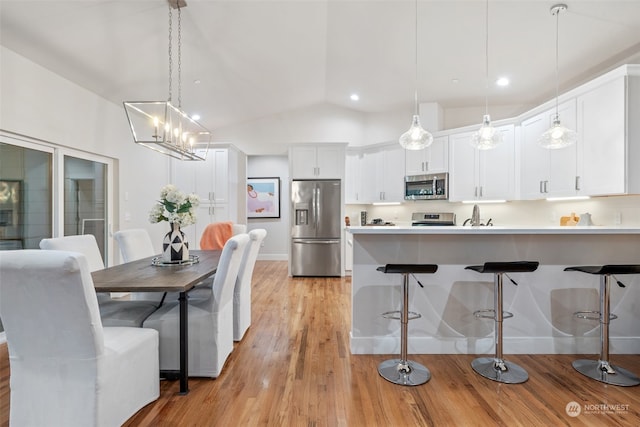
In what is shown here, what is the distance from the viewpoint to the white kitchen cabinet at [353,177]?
577 centimetres

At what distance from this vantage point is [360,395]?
77.7 inches

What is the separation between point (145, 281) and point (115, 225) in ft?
9.01

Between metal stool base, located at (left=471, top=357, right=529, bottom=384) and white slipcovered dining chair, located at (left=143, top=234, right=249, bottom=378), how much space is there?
190 centimetres

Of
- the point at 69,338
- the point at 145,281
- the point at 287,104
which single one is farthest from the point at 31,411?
the point at 287,104

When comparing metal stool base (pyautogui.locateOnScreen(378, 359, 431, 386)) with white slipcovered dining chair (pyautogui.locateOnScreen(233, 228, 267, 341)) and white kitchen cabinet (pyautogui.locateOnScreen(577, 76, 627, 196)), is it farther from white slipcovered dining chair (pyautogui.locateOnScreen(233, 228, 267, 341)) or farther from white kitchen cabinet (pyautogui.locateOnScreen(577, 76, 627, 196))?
white kitchen cabinet (pyautogui.locateOnScreen(577, 76, 627, 196))

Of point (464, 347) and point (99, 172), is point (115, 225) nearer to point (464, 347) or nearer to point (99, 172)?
point (99, 172)

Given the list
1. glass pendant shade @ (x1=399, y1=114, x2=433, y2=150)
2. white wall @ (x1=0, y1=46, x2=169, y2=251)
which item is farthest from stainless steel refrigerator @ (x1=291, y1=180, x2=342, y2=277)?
glass pendant shade @ (x1=399, y1=114, x2=433, y2=150)

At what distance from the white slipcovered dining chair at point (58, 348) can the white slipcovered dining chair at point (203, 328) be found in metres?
0.46

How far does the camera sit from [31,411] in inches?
60.4

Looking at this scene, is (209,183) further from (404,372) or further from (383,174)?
(404,372)

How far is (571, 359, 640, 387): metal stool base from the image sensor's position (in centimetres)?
210

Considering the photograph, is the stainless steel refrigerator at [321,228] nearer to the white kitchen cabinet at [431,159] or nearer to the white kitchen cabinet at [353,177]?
the white kitchen cabinet at [353,177]

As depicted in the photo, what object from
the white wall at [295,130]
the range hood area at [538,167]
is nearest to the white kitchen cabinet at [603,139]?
the range hood area at [538,167]

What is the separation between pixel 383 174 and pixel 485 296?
3.23 meters
